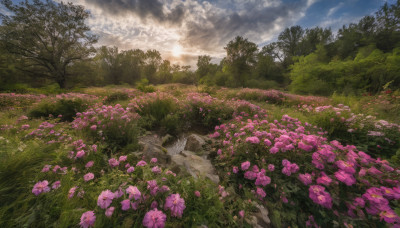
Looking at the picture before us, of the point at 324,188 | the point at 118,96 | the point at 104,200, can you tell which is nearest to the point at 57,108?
the point at 118,96

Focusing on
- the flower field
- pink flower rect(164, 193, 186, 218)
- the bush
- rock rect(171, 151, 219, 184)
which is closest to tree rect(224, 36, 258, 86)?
the bush

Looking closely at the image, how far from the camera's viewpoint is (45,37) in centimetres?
1449

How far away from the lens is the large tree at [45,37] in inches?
505

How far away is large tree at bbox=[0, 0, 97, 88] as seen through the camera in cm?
1284

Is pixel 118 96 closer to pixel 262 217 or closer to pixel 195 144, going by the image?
pixel 195 144

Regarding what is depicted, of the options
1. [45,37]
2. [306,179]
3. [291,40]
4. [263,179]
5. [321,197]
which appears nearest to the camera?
[321,197]

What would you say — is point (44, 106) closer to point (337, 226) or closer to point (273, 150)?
point (273, 150)

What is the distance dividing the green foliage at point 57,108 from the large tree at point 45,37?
52.8 feet

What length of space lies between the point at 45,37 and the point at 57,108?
17.9 metres

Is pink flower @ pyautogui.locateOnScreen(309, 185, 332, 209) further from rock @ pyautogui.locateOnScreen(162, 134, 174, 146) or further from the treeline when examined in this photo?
the treeline

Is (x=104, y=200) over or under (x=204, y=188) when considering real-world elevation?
over

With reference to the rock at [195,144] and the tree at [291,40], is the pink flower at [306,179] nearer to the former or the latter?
the rock at [195,144]

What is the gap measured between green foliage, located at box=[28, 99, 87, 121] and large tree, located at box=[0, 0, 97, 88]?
52.8 ft

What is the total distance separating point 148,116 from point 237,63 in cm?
1890
